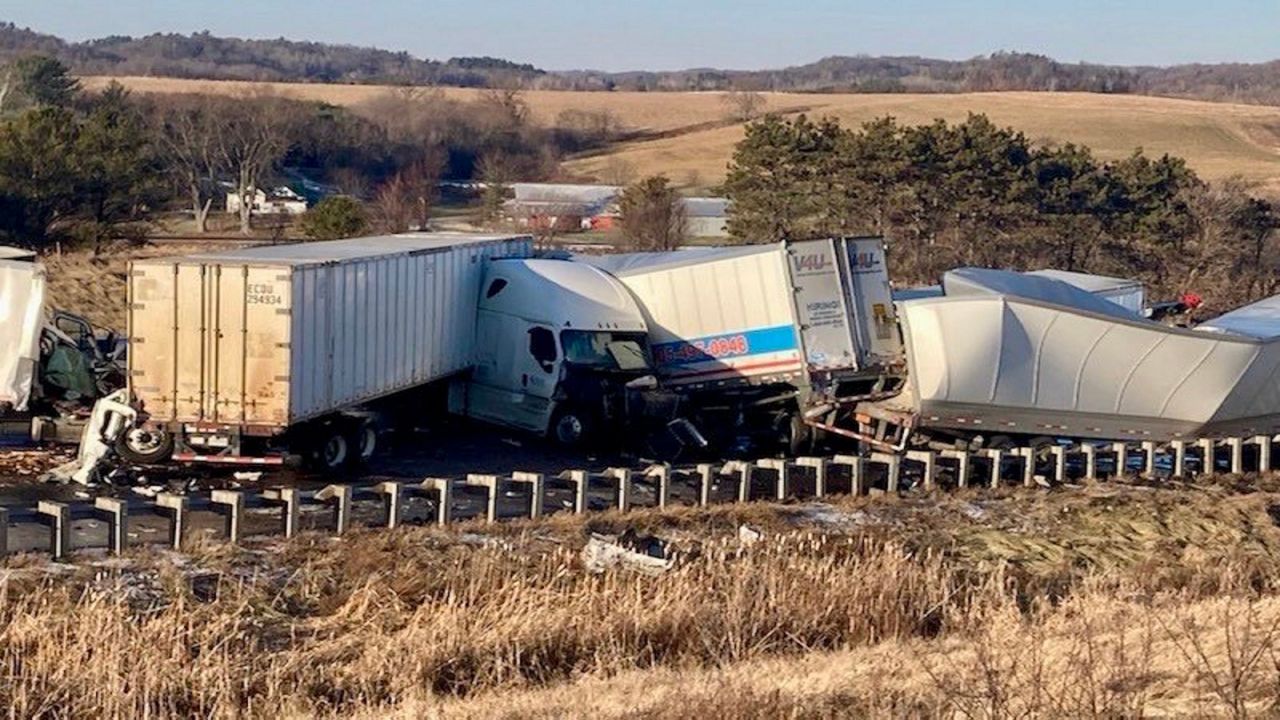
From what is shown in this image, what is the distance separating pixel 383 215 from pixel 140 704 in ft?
169

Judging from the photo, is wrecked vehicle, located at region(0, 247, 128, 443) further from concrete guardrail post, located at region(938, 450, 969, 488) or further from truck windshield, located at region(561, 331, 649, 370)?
concrete guardrail post, located at region(938, 450, 969, 488)

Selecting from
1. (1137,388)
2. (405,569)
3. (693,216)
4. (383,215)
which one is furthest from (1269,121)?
(405,569)

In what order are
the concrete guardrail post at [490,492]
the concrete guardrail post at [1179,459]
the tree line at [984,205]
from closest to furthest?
the concrete guardrail post at [490,492]
the concrete guardrail post at [1179,459]
the tree line at [984,205]

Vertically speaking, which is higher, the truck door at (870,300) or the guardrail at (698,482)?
the truck door at (870,300)

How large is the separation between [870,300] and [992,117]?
9411 centimetres

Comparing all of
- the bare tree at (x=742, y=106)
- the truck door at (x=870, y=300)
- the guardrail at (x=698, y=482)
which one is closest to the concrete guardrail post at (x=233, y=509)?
the guardrail at (x=698, y=482)

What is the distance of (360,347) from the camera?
2166cm

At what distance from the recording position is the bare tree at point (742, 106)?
131 meters

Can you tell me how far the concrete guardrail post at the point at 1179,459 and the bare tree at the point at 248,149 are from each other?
142 feet

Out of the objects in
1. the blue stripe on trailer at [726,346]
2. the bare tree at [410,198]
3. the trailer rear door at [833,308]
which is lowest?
the bare tree at [410,198]

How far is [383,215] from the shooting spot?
60.9m

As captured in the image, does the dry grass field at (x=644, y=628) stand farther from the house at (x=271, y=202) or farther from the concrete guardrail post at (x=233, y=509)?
the house at (x=271, y=202)

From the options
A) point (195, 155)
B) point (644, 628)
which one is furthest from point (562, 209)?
point (644, 628)

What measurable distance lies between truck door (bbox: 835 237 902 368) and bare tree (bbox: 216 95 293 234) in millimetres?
39263
